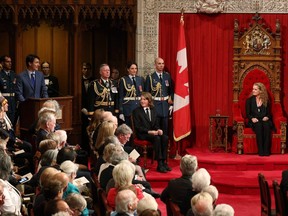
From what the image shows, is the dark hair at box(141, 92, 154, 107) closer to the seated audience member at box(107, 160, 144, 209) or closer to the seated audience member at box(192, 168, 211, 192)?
the seated audience member at box(192, 168, 211, 192)

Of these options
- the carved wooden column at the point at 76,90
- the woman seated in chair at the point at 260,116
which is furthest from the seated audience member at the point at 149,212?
the carved wooden column at the point at 76,90

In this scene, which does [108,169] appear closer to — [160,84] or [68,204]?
[68,204]

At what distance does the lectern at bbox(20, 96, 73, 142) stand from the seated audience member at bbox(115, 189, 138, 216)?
4.84 metres

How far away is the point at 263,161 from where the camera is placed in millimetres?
11828

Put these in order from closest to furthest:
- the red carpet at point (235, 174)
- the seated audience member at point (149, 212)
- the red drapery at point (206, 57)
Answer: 1. the seated audience member at point (149, 212)
2. the red carpet at point (235, 174)
3. the red drapery at point (206, 57)

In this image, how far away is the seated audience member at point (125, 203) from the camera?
624 cm

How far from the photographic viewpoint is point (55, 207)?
5781 millimetres

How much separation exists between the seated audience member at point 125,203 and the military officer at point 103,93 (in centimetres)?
621

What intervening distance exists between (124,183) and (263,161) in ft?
17.3

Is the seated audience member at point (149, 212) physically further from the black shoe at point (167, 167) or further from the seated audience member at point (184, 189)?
the black shoe at point (167, 167)

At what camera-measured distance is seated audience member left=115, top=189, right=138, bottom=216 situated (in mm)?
6242

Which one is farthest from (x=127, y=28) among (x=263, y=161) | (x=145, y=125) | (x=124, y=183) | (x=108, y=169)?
(x=124, y=183)

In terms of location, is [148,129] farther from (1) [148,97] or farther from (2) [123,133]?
(2) [123,133]

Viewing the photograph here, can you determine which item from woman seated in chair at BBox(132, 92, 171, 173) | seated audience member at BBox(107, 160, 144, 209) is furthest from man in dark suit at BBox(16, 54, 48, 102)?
seated audience member at BBox(107, 160, 144, 209)
